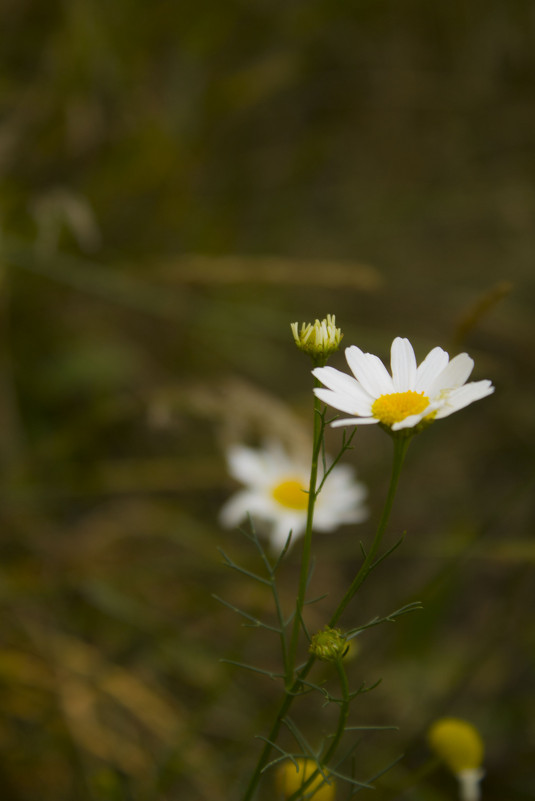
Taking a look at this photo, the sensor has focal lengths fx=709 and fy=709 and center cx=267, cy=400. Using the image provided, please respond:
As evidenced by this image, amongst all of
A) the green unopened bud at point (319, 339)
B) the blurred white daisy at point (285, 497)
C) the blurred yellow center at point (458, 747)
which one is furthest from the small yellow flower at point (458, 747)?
the green unopened bud at point (319, 339)

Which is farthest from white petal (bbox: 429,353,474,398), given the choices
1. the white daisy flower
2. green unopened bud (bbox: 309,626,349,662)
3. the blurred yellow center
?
the blurred yellow center

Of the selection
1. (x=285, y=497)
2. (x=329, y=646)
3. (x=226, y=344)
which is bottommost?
(x=329, y=646)

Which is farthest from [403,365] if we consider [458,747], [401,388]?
[458,747]

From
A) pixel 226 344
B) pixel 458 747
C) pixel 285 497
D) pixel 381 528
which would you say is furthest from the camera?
pixel 226 344

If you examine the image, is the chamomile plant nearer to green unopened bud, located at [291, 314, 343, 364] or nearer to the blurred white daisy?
green unopened bud, located at [291, 314, 343, 364]

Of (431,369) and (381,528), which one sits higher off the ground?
(431,369)

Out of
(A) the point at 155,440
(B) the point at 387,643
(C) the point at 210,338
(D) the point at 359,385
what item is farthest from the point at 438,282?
(D) the point at 359,385

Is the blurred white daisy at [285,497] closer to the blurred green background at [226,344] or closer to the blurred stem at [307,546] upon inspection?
the blurred green background at [226,344]

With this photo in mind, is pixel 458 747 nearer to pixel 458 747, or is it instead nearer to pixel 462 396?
pixel 458 747
